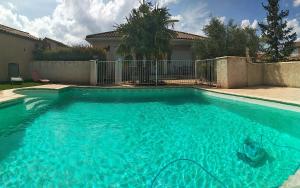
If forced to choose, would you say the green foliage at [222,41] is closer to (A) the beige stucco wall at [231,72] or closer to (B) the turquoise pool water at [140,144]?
(A) the beige stucco wall at [231,72]

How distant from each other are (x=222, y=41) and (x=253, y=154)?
15.3 meters

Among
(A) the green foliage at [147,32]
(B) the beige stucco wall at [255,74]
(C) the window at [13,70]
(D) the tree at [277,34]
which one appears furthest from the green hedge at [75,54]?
(D) the tree at [277,34]

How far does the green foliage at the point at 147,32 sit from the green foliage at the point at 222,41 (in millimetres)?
2933

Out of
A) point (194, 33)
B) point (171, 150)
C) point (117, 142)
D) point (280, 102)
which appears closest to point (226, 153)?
point (171, 150)

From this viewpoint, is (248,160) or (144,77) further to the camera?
(144,77)

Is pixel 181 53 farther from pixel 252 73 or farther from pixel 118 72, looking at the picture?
pixel 252 73

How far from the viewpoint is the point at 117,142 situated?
22.5ft

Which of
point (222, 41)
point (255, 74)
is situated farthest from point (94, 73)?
point (255, 74)

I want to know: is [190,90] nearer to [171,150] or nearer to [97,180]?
[171,150]

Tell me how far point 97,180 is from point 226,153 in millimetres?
2846

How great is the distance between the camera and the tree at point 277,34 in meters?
25.4

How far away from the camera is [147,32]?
1917cm

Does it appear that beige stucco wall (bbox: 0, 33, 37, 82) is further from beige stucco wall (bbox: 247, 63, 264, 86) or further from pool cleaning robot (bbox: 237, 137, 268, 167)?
pool cleaning robot (bbox: 237, 137, 268, 167)

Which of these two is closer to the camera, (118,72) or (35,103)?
(35,103)
